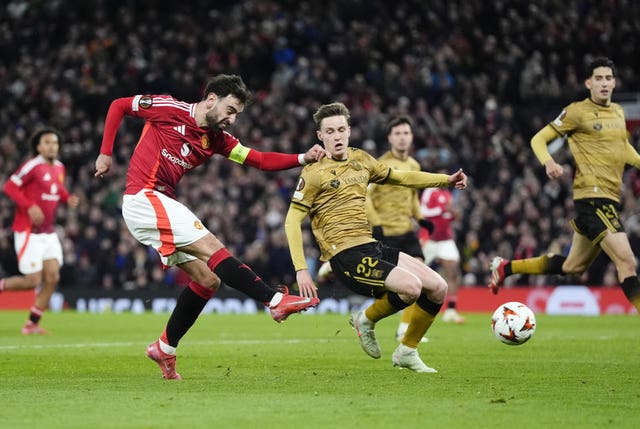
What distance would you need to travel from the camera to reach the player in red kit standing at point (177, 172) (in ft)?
28.1

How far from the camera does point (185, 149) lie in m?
8.95

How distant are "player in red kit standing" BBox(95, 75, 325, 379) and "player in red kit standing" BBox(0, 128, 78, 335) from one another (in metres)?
6.87

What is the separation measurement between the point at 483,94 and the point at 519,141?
1984mm

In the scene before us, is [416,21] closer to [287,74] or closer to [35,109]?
[287,74]

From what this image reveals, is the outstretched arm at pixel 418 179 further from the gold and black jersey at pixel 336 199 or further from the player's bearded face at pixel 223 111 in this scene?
the player's bearded face at pixel 223 111

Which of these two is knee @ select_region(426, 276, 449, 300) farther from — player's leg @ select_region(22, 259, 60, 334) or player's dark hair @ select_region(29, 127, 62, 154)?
player's dark hair @ select_region(29, 127, 62, 154)

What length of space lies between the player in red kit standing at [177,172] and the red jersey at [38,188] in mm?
6874

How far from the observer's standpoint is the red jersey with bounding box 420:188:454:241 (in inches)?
734

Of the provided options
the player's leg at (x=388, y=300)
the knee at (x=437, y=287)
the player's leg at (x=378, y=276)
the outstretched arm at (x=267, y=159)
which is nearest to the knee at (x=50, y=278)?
the player's leg at (x=388, y=300)

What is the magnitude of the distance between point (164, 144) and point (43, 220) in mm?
7053

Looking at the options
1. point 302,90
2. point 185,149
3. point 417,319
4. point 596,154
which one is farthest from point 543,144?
point 302,90

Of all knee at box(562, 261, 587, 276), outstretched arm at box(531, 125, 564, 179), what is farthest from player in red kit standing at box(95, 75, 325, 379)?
knee at box(562, 261, 587, 276)

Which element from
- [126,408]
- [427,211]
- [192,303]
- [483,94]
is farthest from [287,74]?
[126,408]

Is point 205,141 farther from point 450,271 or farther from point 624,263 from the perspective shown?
point 450,271
